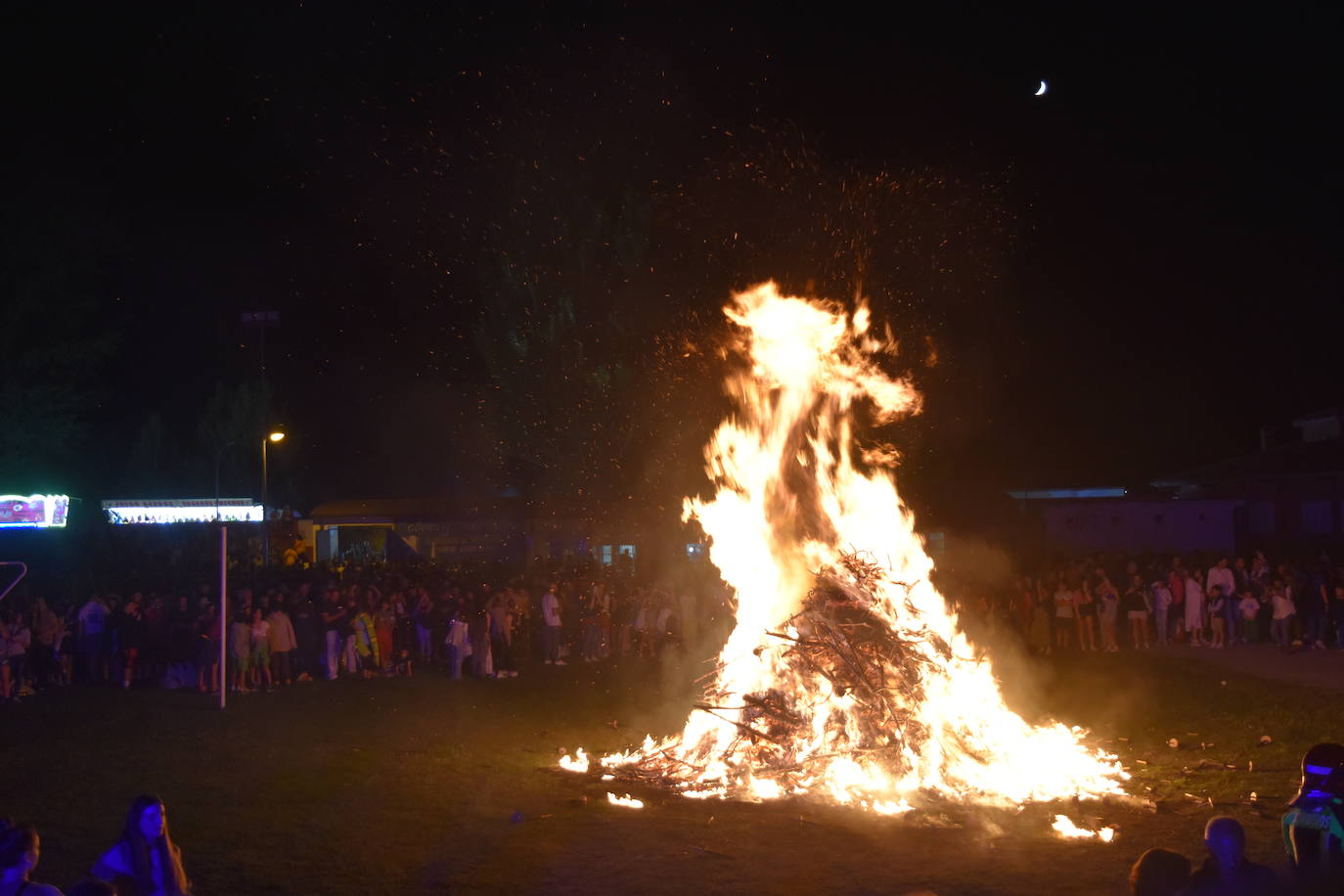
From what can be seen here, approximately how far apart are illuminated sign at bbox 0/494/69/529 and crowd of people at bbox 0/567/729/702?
57.4 ft

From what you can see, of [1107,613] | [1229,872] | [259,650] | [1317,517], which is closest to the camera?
[1229,872]

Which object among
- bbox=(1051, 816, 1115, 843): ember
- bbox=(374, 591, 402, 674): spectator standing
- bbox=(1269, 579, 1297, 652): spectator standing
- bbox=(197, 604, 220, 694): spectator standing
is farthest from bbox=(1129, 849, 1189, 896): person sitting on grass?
bbox=(1269, 579, 1297, 652): spectator standing

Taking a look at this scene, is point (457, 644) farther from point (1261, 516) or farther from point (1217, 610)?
point (1261, 516)

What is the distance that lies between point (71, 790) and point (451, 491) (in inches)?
1534

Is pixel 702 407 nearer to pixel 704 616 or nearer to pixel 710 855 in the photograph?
pixel 704 616

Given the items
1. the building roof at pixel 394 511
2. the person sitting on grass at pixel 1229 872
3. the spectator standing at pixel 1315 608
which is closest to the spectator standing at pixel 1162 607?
the spectator standing at pixel 1315 608

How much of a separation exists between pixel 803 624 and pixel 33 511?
33.2 meters

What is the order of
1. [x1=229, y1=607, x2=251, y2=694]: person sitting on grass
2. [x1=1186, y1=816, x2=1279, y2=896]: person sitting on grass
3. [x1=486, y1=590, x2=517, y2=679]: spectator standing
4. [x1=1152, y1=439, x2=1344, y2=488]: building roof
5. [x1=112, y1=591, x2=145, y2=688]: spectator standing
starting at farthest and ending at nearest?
[x1=1152, y1=439, x2=1344, y2=488]: building roof → [x1=486, y1=590, x2=517, y2=679]: spectator standing → [x1=112, y1=591, x2=145, y2=688]: spectator standing → [x1=229, y1=607, x2=251, y2=694]: person sitting on grass → [x1=1186, y1=816, x2=1279, y2=896]: person sitting on grass

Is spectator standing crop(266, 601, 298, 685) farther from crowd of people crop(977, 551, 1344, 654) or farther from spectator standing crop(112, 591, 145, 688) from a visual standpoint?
crowd of people crop(977, 551, 1344, 654)

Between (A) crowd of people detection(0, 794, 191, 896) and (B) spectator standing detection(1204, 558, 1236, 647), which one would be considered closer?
(A) crowd of people detection(0, 794, 191, 896)

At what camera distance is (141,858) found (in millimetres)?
5449

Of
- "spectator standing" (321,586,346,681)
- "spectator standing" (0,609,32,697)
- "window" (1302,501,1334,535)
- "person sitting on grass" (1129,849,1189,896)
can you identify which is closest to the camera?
"person sitting on grass" (1129,849,1189,896)

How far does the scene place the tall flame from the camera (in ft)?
35.7

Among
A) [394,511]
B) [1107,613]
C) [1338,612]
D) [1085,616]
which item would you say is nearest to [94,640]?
[1085,616]
